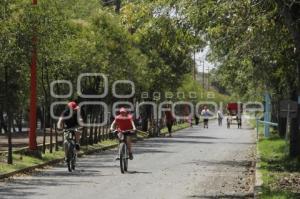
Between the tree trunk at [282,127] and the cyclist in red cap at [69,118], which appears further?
the tree trunk at [282,127]

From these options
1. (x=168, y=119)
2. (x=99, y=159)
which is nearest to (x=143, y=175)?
(x=99, y=159)

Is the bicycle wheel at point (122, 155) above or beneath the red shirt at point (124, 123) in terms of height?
beneath

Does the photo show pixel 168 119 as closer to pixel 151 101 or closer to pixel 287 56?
pixel 151 101

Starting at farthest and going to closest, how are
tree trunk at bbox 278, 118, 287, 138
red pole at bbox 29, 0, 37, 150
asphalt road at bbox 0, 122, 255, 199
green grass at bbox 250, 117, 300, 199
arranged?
tree trunk at bbox 278, 118, 287, 138, red pole at bbox 29, 0, 37, 150, asphalt road at bbox 0, 122, 255, 199, green grass at bbox 250, 117, 300, 199

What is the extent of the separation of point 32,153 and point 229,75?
15.5 meters

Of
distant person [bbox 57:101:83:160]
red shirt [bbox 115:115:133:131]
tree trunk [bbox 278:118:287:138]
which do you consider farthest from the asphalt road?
tree trunk [bbox 278:118:287:138]

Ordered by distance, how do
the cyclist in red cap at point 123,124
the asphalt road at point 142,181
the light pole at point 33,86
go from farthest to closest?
1. the light pole at point 33,86
2. the cyclist in red cap at point 123,124
3. the asphalt road at point 142,181

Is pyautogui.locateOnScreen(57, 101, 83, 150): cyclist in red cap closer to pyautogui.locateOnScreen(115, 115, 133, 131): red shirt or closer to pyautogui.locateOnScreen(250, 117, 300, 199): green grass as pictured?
pyautogui.locateOnScreen(115, 115, 133, 131): red shirt

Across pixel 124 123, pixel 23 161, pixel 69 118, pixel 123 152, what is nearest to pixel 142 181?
pixel 123 152

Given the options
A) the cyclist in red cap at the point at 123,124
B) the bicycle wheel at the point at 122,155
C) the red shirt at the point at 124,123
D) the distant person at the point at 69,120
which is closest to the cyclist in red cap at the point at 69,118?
the distant person at the point at 69,120

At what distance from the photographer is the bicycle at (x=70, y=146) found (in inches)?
770

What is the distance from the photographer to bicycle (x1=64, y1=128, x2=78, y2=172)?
64.2 ft

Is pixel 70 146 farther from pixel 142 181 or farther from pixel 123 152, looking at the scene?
pixel 142 181

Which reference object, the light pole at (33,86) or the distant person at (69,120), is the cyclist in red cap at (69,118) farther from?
the light pole at (33,86)
